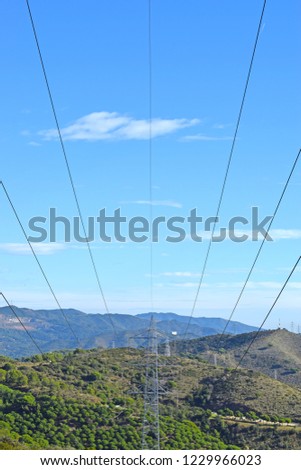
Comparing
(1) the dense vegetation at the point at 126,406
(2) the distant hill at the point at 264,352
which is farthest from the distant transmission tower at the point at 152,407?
(2) the distant hill at the point at 264,352

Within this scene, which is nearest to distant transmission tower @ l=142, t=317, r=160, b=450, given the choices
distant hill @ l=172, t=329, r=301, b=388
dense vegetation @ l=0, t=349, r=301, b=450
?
dense vegetation @ l=0, t=349, r=301, b=450

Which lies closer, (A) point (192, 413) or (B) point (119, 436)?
(B) point (119, 436)

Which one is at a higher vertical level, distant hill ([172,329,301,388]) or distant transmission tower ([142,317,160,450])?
distant hill ([172,329,301,388])

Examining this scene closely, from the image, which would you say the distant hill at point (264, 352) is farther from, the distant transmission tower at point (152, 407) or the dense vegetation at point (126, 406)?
the distant transmission tower at point (152, 407)

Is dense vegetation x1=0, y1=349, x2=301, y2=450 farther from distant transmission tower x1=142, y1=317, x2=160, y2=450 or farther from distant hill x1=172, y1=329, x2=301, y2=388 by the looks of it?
distant hill x1=172, y1=329, x2=301, y2=388

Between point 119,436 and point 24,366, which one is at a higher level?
point 24,366

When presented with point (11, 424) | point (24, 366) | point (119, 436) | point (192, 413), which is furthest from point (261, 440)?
point (24, 366)
